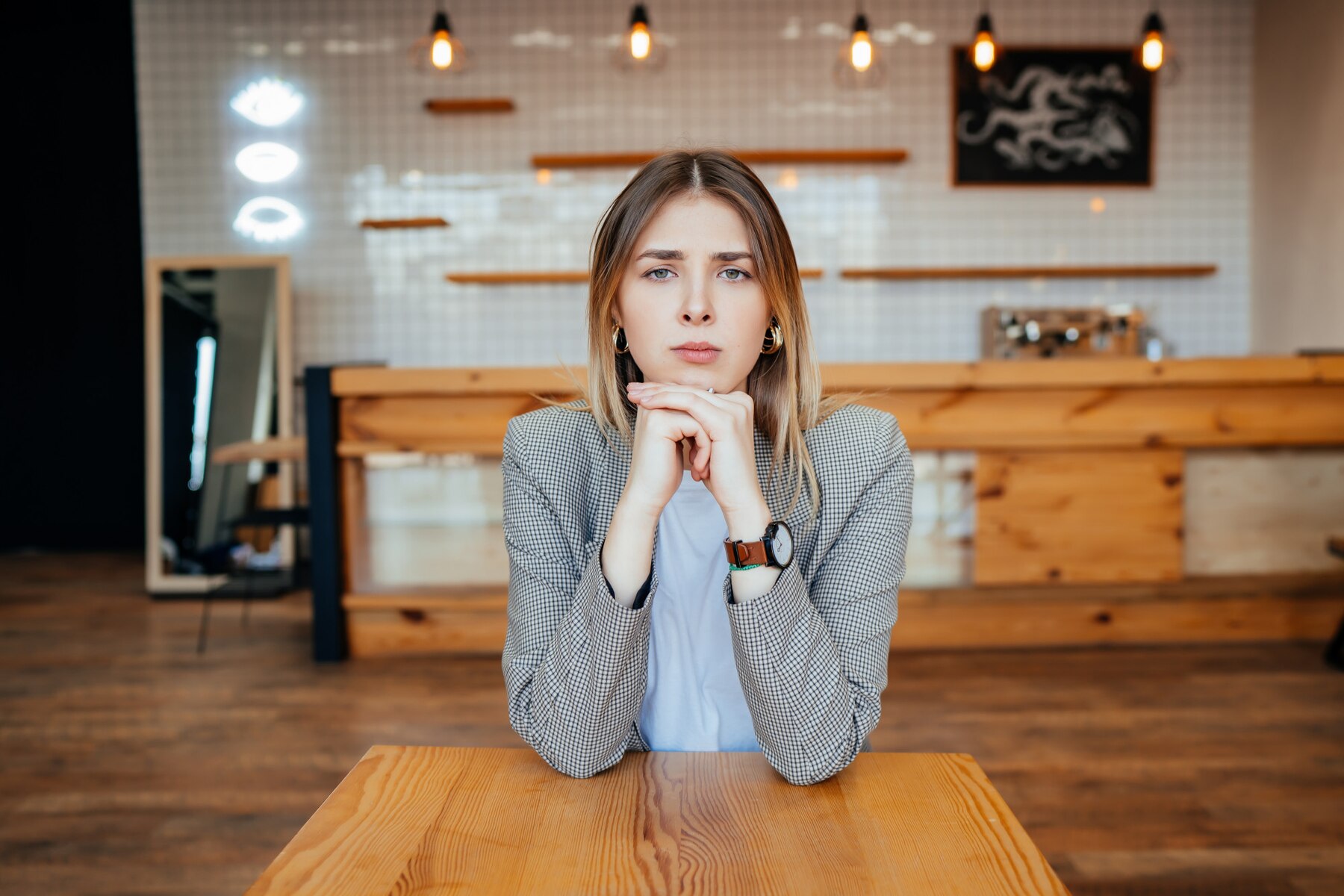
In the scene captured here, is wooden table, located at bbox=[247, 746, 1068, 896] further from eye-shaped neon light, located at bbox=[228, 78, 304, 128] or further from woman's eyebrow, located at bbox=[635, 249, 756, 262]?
eye-shaped neon light, located at bbox=[228, 78, 304, 128]

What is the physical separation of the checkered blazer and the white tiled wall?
3.85 metres

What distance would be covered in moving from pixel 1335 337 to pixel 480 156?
3929mm

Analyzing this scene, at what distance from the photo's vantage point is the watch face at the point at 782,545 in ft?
3.05

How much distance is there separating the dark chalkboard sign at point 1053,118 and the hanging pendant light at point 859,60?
0.50m

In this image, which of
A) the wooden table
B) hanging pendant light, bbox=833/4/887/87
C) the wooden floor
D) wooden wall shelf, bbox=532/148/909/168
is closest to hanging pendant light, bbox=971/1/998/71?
hanging pendant light, bbox=833/4/887/87

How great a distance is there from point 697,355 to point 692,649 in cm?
36

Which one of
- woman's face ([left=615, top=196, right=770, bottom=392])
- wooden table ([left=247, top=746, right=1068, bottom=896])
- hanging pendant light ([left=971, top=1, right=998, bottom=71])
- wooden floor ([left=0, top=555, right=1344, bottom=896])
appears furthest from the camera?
hanging pendant light ([left=971, top=1, right=998, bottom=71])

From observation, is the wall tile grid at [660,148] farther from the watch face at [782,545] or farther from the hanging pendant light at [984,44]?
the watch face at [782,545]

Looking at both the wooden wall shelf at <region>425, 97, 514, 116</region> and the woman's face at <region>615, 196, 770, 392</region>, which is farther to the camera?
the wooden wall shelf at <region>425, 97, 514, 116</region>

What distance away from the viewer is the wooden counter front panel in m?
3.21

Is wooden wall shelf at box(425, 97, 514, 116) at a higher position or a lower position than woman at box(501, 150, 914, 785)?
higher

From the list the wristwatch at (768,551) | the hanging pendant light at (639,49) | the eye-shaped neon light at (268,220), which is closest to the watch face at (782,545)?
the wristwatch at (768,551)

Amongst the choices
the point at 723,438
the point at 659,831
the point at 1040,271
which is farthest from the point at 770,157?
the point at 659,831

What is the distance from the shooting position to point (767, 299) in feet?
3.42
